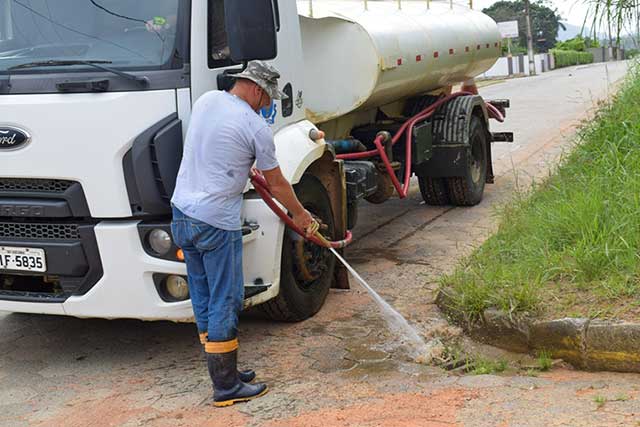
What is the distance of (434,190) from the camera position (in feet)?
30.3

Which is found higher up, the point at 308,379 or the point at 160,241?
the point at 160,241

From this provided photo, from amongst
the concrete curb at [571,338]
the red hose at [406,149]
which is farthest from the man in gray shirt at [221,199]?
the red hose at [406,149]

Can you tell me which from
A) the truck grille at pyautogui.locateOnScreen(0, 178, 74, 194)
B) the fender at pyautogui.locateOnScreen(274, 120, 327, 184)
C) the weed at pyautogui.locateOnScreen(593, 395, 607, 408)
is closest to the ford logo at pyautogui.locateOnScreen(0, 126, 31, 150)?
the truck grille at pyautogui.locateOnScreen(0, 178, 74, 194)

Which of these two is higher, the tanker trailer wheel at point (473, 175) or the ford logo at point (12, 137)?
the ford logo at point (12, 137)

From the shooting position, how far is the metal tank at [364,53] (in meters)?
6.86

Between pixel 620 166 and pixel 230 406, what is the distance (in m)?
3.45

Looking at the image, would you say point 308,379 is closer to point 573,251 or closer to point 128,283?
point 128,283

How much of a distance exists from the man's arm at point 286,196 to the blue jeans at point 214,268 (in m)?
0.29

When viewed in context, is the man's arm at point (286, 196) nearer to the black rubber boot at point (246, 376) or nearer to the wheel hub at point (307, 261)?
the wheel hub at point (307, 261)

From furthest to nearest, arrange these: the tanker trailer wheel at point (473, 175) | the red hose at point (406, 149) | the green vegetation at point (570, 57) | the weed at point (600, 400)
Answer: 1. the green vegetation at point (570, 57)
2. the tanker trailer wheel at point (473, 175)
3. the red hose at point (406, 149)
4. the weed at point (600, 400)

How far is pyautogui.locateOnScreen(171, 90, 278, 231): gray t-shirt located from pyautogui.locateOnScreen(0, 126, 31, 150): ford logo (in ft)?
3.05

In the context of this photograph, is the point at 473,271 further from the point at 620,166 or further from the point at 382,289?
the point at 620,166

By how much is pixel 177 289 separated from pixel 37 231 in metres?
0.84

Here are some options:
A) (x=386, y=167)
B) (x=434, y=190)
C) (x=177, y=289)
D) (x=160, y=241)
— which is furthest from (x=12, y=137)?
(x=434, y=190)
